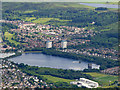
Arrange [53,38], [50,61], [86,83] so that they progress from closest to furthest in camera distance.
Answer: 1. [86,83]
2. [50,61]
3. [53,38]

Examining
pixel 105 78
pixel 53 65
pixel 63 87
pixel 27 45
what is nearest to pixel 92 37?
pixel 27 45

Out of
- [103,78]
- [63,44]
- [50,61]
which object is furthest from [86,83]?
[63,44]

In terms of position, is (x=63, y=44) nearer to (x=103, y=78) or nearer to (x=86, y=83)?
(x=103, y=78)

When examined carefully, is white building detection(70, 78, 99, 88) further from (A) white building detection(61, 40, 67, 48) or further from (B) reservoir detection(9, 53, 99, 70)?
(A) white building detection(61, 40, 67, 48)

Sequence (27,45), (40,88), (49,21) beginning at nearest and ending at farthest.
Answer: (40,88) < (27,45) < (49,21)

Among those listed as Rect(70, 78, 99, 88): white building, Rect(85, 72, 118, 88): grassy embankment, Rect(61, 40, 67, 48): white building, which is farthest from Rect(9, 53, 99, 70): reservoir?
Rect(70, 78, 99, 88): white building

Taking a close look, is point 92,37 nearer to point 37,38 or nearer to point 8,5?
point 37,38

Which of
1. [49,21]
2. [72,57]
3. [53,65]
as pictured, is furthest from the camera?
[49,21]
